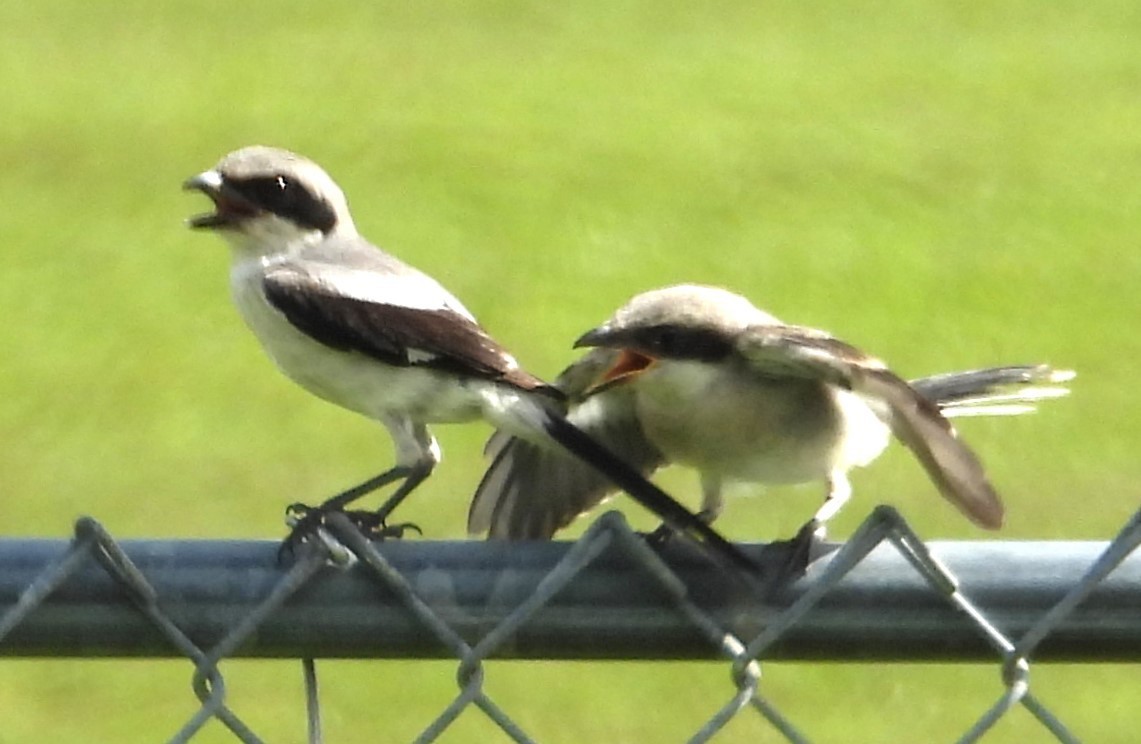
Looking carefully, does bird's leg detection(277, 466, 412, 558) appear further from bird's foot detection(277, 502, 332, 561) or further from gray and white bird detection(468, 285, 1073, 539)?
gray and white bird detection(468, 285, 1073, 539)

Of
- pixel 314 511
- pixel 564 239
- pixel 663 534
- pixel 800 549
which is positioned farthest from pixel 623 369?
pixel 564 239

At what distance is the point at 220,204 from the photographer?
4.28 m

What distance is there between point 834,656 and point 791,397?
5.60 feet

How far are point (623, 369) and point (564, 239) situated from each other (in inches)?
341

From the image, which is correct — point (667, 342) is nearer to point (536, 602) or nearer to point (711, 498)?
point (711, 498)

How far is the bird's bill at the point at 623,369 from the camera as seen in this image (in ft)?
13.0

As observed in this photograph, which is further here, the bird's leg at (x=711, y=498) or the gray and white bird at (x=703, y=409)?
the bird's leg at (x=711, y=498)

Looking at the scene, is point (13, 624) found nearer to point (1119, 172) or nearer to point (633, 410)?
point (633, 410)

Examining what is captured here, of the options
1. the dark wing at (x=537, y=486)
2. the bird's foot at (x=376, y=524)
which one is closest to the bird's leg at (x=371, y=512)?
the bird's foot at (x=376, y=524)

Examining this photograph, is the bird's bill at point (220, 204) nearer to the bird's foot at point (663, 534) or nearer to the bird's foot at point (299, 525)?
the bird's foot at point (299, 525)

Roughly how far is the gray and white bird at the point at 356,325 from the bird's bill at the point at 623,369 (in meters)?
0.13

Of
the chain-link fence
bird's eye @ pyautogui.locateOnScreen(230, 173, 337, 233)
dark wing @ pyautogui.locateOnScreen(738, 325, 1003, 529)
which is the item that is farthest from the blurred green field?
the chain-link fence

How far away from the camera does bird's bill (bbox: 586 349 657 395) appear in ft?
13.0

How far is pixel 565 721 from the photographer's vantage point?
7094 mm
